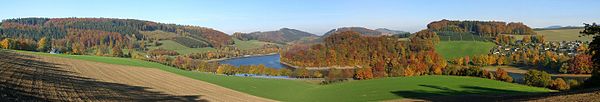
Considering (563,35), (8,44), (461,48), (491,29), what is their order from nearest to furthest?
(8,44) < (461,48) < (563,35) < (491,29)

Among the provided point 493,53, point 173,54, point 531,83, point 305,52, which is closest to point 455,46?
point 493,53

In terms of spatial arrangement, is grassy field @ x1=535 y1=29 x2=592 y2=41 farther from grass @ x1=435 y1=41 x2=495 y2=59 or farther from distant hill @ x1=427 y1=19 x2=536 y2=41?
grass @ x1=435 y1=41 x2=495 y2=59

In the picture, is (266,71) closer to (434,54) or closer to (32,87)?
(434,54)

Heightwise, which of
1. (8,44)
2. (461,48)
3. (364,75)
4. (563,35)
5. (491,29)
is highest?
(491,29)

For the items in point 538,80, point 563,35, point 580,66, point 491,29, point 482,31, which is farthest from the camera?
point 482,31

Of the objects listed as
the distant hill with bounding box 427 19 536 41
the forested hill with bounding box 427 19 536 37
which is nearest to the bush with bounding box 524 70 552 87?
the distant hill with bounding box 427 19 536 41

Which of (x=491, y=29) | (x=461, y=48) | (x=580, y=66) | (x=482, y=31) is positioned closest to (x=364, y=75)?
(x=580, y=66)

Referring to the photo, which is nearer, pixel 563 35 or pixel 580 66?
pixel 580 66

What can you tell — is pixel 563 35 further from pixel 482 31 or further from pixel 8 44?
pixel 8 44

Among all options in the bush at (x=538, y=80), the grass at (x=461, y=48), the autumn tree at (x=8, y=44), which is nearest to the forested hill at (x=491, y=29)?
the grass at (x=461, y=48)
